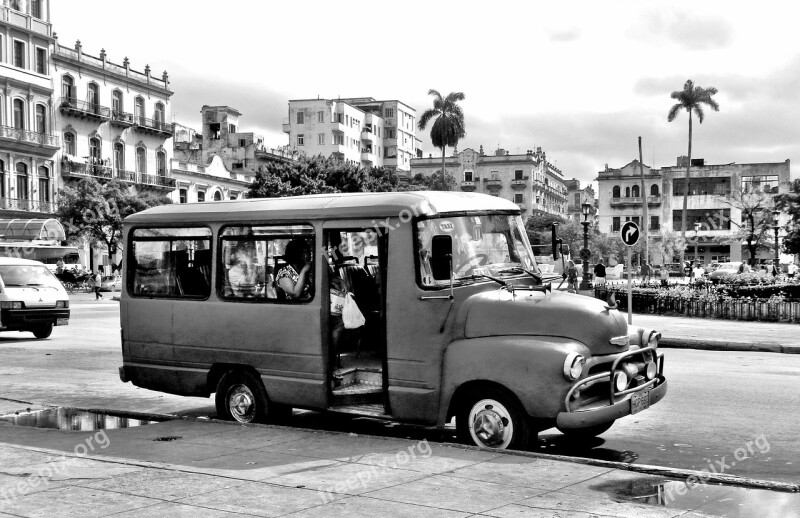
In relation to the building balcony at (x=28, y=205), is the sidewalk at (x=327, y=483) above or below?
below

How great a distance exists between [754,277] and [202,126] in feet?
242

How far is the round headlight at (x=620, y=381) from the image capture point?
8.05m

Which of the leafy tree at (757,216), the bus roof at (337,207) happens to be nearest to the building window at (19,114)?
the leafy tree at (757,216)

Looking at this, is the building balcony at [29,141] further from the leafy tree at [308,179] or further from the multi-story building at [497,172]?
the multi-story building at [497,172]

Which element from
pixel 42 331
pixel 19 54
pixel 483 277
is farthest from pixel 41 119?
pixel 483 277

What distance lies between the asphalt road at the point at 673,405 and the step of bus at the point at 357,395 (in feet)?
2.35

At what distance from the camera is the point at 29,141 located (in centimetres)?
6209

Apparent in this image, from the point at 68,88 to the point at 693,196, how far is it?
245 ft

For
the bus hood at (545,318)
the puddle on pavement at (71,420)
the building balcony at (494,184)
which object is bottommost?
the puddle on pavement at (71,420)

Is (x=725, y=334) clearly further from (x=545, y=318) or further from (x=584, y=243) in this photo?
(x=584, y=243)

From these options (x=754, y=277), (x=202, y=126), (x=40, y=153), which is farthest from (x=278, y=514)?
(x=202, y=126)

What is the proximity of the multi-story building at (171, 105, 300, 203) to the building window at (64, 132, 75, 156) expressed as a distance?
10.9 m

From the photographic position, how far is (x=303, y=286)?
9570mm

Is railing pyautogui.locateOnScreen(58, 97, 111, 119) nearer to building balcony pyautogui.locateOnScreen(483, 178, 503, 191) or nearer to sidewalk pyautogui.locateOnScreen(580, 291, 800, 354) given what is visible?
sidewalk pyautogui.locateOnScreen(580, 291, 800, 354)
